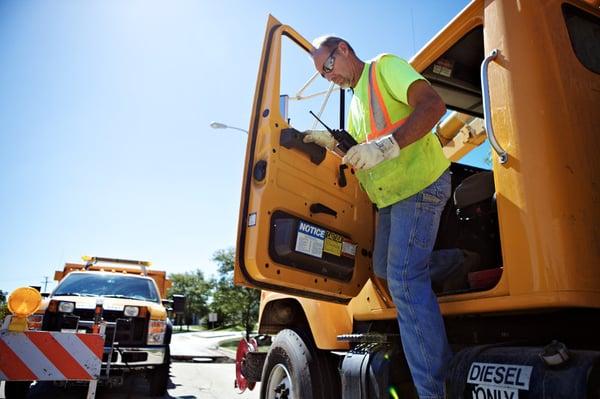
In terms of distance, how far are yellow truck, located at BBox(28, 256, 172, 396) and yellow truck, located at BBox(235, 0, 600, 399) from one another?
327cm

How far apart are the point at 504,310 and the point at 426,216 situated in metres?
0.52

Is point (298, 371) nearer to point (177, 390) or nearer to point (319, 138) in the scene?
point (319, 138)

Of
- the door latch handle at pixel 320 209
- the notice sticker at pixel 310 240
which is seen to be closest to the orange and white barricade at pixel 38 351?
the notice sticker at pixel 310 240

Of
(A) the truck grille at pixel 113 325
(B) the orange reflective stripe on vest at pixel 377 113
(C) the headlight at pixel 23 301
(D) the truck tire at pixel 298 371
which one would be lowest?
(D) the truck tire at pixel 298 371

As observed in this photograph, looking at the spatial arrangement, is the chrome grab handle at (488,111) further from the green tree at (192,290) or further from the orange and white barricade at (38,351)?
the green tree at (192,290)

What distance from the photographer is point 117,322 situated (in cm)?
609

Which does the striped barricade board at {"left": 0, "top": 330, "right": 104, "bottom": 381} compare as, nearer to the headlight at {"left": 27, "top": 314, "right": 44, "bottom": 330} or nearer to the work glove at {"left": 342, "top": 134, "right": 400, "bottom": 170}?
the work glove at {"left": 342, "top": 134, "right": 400, "bottom": 170}

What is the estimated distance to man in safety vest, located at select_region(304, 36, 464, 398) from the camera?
76.5 inches

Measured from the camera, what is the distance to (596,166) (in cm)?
179

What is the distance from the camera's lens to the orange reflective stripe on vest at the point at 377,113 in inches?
86.9

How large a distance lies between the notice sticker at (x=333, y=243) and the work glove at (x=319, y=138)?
54 centimetres

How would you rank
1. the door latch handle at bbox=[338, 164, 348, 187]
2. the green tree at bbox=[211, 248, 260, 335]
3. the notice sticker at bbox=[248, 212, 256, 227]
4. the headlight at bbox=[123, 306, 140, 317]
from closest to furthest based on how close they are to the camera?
1. the notice sticker at bbox=[248, 212, 256, 227]
2. the door latch handle at bbox=[338, 164, 348, 187]
3. the headlight at bbox=[123, 306, 140, 317]
4. the green tree at bbox=[211, 248, 260, 335]

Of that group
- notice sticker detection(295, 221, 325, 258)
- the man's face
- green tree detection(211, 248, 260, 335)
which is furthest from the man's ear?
green tree detection(211, 248, 260, 335)

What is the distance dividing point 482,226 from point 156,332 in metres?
5.30
